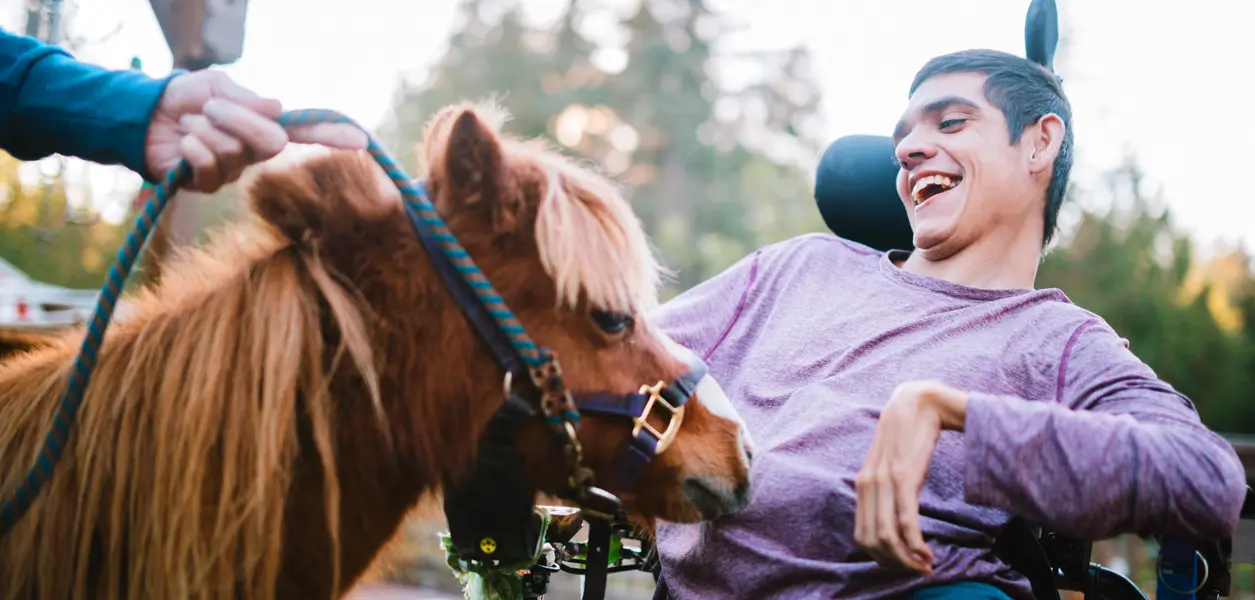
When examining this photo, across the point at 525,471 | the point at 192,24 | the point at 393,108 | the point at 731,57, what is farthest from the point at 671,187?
the point at 525,471

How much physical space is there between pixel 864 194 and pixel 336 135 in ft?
5.51

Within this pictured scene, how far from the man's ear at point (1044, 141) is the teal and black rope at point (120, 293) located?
4.80 ft

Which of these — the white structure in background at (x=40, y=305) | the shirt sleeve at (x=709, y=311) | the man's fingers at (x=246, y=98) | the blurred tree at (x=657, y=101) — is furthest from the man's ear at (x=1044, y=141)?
the blurred tree at (x=657, y=101)

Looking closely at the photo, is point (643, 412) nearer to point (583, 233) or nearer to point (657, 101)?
point (583, 233)

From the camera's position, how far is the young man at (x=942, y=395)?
5.01 ft

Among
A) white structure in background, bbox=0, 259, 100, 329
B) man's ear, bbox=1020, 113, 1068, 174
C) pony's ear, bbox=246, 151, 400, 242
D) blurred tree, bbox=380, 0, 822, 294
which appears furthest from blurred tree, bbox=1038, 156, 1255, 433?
blurred tree, bbox=380, 0, 822, 294

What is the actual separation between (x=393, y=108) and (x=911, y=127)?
2291cm

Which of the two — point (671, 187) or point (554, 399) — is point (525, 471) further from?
point (671, 187)

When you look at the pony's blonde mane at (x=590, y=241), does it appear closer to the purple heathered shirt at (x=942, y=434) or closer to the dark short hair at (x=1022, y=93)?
the purple heathered shirt at (x=942, y=434)

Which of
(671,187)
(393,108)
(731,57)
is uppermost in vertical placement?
(731,57)

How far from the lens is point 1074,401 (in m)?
1.81

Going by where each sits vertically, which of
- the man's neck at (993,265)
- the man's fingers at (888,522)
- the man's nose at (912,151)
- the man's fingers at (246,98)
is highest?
the man's fingers at (246,98)

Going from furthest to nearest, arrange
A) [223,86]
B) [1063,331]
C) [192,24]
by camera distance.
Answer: [192,24], [1063,331], [223,86]

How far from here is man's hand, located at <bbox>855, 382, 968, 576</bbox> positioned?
147 cm
